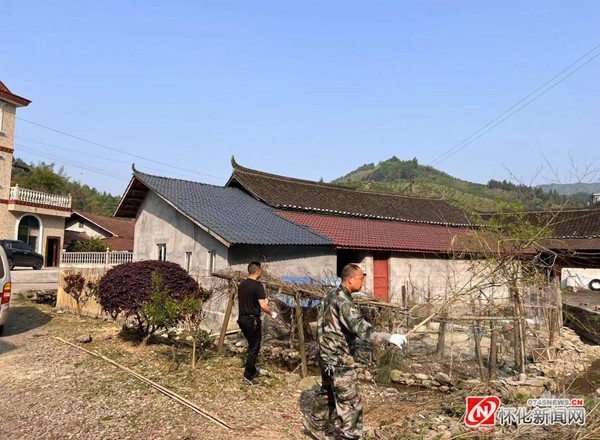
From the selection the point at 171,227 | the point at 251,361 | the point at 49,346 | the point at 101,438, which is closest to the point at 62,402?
the point at 101,438

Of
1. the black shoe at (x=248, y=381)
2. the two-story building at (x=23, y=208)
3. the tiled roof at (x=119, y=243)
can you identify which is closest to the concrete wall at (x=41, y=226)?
the two-story building at (x=23, y=208)

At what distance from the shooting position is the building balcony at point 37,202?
2769 cm

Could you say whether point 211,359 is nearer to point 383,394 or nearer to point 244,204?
point 383,394

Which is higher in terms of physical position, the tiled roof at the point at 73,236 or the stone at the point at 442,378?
the tiled roof at the point at 73,236

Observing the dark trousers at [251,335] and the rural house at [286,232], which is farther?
the rural house at [286,232]

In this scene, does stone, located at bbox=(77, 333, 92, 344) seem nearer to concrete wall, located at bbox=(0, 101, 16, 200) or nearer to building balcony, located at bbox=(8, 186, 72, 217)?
building balcony, located at bbox=(8, 186, 72, 217)

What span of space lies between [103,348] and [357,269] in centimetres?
650

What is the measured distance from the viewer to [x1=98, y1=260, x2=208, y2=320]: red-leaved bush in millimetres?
8969

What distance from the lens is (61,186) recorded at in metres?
38.9

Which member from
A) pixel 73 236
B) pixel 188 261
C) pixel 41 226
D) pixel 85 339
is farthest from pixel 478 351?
pixel 73 236

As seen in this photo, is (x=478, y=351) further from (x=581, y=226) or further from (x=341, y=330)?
(x=581, y=226)

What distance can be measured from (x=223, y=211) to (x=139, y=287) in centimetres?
734

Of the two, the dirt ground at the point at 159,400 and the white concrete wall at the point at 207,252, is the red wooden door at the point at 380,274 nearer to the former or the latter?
the white concrete wall at the point at 207,252

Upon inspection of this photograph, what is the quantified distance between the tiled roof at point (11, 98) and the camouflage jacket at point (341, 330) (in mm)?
29878
